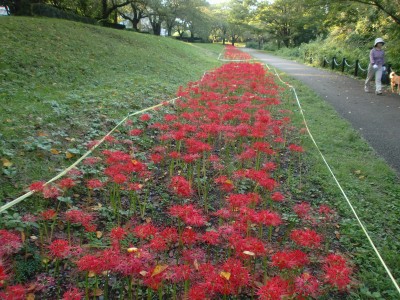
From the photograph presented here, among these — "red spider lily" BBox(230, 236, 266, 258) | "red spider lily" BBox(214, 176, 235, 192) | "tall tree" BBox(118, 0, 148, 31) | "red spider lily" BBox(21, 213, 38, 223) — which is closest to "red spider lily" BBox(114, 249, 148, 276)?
"red spider lily" BBox(230, 236, 266, 258)

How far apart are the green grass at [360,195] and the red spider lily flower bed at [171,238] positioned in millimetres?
178

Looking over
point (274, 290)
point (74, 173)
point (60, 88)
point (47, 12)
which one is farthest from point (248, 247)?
point (47, 12)

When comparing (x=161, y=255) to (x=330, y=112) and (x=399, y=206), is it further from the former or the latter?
(x=330, y=112)

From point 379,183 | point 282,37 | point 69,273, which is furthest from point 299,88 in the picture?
point 282,37

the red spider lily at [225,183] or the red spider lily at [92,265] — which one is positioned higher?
the red spider lily at [225,183]

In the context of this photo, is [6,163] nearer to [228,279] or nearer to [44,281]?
[44,281]

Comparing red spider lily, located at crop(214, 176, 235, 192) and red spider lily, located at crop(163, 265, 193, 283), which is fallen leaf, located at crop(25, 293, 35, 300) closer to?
red spider lily, located at crop(163, 265, 193, 283)

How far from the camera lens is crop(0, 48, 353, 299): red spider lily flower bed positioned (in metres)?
2.04

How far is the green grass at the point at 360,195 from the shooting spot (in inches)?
107

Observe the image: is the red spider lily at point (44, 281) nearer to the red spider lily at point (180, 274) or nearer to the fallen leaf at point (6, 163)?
the red spider lily at point (180, 274)

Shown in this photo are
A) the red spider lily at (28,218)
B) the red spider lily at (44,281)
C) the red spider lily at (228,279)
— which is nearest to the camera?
the red spider lily at (228,279)

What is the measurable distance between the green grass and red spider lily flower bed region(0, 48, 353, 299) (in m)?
0.18

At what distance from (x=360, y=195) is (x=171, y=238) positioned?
284 centimetres

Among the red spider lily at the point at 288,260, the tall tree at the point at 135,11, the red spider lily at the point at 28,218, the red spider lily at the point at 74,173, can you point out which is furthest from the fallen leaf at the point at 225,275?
the tall tree at the point at 135,11
